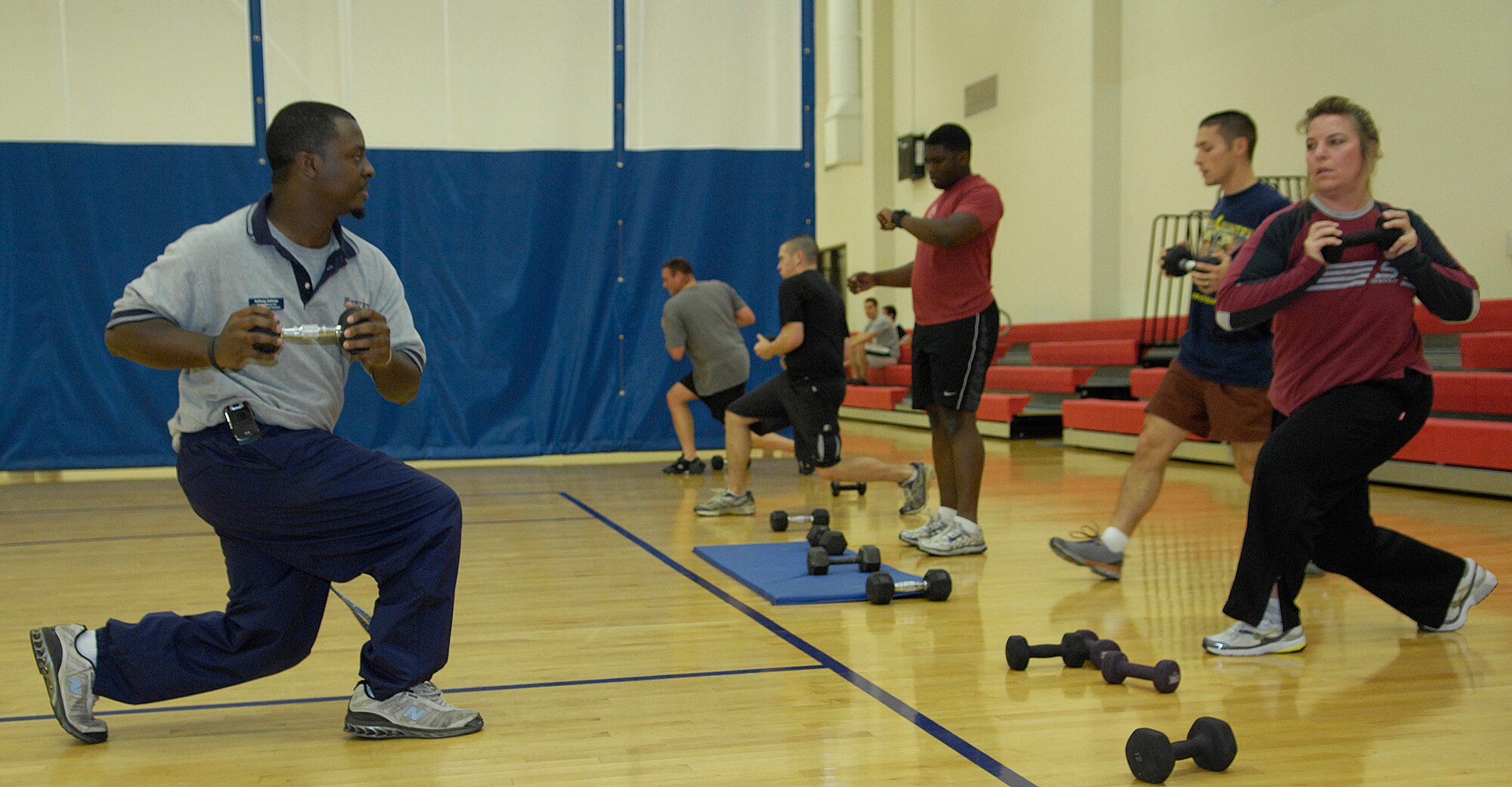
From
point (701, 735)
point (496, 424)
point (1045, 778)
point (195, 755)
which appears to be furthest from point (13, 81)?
point (1045, 778)

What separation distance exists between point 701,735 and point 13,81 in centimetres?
739

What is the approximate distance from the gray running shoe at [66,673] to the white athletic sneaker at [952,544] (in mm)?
2981

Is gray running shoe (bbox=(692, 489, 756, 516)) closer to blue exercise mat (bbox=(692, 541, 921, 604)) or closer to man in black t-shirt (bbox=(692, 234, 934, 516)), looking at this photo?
man in black t-shirt (bbox=(692, 234, 934, 516))

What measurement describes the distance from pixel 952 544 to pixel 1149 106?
749cm

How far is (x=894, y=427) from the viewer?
42.0ft

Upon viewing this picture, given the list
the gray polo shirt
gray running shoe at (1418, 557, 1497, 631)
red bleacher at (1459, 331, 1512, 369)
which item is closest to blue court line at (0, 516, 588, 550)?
the gray polo shirt

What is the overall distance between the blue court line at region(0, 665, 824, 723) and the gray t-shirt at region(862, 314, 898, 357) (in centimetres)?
1164

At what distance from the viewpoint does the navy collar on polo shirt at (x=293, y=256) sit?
94.0 inches

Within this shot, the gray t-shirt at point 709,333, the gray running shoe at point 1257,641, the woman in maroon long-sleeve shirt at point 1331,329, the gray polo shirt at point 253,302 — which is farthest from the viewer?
the gray t-shirt at point 709,333

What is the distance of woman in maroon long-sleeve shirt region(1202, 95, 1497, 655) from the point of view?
2893mm

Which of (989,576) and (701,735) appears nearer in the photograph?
(701,735)

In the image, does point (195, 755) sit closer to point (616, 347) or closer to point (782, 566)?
point (782, 566)

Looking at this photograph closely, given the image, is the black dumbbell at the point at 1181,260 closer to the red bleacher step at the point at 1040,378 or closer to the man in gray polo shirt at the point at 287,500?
the man in gray polo shirt at the point at 287,500

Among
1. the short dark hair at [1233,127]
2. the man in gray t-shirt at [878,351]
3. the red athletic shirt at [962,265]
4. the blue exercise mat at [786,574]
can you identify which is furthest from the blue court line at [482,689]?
the man in gray t-shirt at [878,351]
